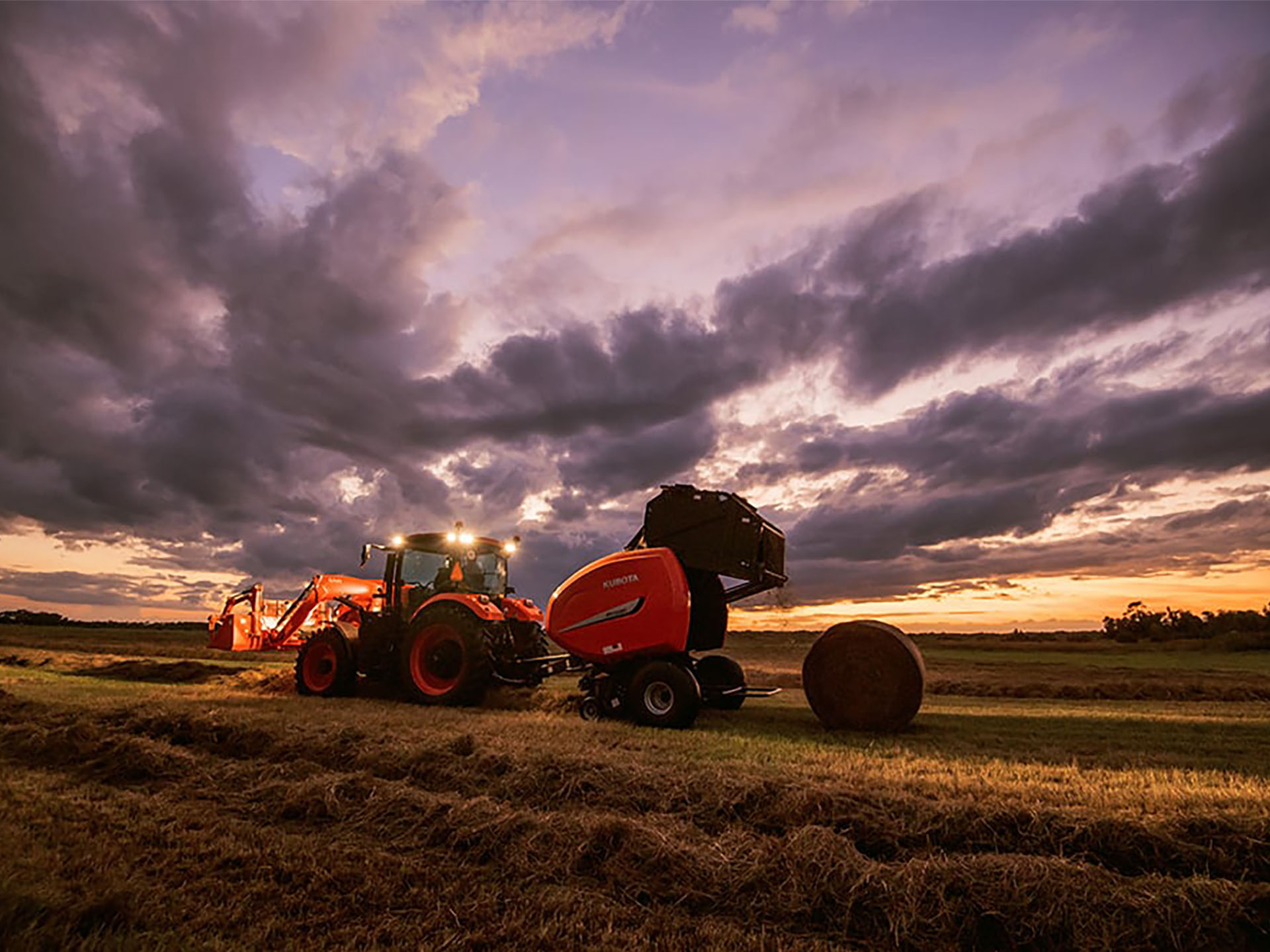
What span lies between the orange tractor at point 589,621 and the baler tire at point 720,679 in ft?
0.08

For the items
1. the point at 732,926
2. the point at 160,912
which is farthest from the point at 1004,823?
the point at 160,912

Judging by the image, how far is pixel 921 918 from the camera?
3.72 m

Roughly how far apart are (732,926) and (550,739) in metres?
4.44

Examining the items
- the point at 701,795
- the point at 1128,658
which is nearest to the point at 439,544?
the point at 701,795

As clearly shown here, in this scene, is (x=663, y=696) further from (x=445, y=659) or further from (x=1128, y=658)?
(x=1128, y=658)

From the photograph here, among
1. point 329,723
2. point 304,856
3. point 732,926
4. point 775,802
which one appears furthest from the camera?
point 329,723

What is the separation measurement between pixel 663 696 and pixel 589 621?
4.96 feet

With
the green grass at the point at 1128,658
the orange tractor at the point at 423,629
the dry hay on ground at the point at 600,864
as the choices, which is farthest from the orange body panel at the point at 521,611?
the green grass at the point at 1128,658

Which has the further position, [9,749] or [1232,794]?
[9,749]

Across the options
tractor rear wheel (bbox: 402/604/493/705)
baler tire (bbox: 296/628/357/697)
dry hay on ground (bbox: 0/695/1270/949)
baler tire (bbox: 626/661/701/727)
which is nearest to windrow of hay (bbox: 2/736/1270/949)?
dry hay on ground (bbox: 0/695/1270/949)

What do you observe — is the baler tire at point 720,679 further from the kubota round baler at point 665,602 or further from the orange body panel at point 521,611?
the orange body panel at point 521,611

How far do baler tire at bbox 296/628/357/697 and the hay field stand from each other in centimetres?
388

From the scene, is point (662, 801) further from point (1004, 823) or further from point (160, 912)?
point (160, 912)

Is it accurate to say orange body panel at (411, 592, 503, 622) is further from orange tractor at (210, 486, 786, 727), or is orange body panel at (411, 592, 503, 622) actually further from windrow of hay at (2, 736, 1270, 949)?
windrow of hay at (2, 736, 1270, 949)
